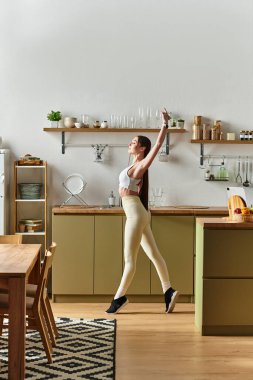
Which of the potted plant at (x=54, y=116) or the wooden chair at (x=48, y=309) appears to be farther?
the potted plant at (x=54, y=116)

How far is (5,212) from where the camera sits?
735 cm

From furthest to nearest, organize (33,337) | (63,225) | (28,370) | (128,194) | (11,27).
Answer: (11,27), (63,225), (128,194), (33,337), (28,370)

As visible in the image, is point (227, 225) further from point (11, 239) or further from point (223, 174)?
point (223, 174)

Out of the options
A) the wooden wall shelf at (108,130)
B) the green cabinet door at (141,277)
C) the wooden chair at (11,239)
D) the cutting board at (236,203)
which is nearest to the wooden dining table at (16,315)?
the wooden chair at (11,239)

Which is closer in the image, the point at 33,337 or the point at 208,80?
the point at 33,337

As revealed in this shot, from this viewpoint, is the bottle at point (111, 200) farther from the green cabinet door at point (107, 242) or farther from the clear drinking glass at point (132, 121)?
the clear drinking glass at point (132, 121)

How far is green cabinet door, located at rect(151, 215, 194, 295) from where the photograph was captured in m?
7.12

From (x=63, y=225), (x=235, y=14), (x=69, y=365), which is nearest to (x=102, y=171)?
(x=63, y=225)

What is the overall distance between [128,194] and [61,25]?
6.97 feet

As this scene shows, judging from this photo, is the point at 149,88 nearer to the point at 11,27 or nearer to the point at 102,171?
the point at 102,171

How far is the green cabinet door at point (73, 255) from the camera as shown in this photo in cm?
710

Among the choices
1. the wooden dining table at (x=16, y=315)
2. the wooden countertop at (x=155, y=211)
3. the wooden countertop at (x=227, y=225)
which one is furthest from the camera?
the wooden countertop at (x=155, y=211)

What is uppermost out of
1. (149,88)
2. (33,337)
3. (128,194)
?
(149,88)

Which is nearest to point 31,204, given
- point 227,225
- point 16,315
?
point 227,225
